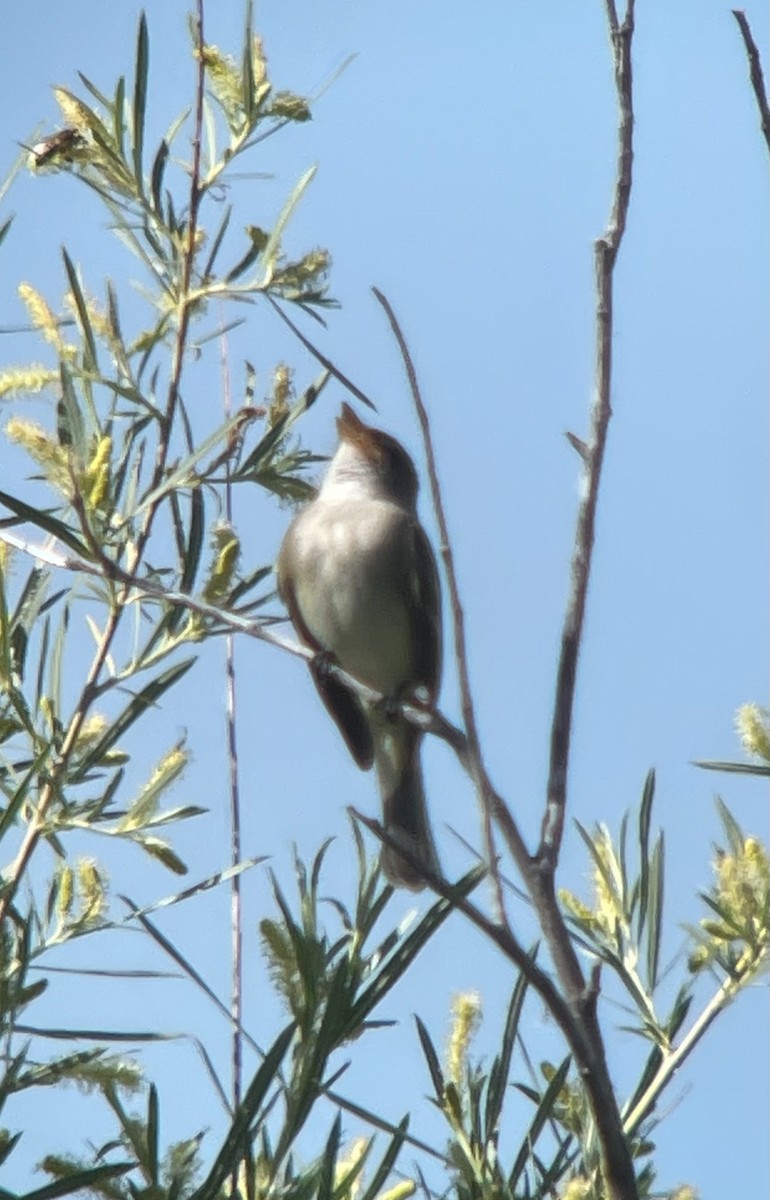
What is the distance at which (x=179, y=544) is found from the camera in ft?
9.50

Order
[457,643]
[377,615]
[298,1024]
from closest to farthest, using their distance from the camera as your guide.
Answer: [457,643], [298,1024], [377,615]

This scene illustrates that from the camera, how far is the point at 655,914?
8.58ft

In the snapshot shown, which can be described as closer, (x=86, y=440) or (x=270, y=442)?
(x=86, y=440)

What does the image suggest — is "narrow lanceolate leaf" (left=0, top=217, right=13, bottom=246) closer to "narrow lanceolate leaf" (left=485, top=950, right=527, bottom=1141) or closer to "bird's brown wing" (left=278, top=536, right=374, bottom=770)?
"narrow lanceolate leaf" (left=485, top=950, right=527, bottom=1141)

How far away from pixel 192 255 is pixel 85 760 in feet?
3.12

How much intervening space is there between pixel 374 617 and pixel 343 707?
0.32 metres

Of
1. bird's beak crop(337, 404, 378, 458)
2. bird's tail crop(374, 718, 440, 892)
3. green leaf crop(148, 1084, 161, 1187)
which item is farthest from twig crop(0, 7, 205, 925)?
bird's beak crop(337, 404, 378, 458)

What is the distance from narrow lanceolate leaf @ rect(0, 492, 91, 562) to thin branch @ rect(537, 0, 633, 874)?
872 mm

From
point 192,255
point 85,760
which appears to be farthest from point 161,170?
point 85,760

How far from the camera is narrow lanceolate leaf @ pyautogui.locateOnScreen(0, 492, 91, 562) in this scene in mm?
2176

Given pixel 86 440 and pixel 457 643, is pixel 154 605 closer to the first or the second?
pixel 86 440

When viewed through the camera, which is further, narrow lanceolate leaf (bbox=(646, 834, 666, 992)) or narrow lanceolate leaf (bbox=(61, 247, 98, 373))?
narrow lanceolate leaf (bbox=(61, 247, 98, 373))

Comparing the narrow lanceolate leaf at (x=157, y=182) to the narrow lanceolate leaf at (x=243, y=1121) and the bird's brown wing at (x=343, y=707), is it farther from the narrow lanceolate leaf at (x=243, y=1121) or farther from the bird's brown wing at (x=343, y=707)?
the bird's brown wing at (x=343, y=707)

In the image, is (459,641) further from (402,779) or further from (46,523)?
(402,779)
